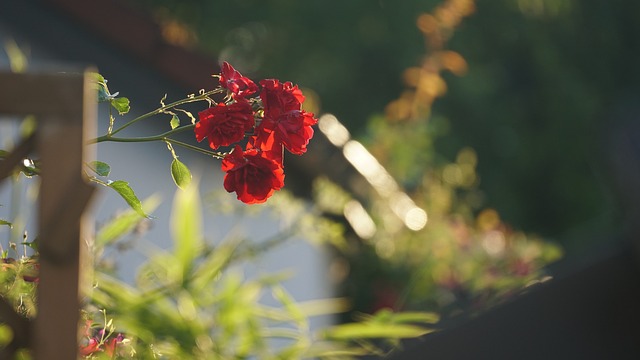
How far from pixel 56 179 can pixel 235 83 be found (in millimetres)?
515

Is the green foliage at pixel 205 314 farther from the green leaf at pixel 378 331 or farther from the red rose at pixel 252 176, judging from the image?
the red rose at pixel 252 176

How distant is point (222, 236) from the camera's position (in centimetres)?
512

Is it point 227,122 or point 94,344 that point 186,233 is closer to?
point 94,344

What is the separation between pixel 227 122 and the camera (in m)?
1.63

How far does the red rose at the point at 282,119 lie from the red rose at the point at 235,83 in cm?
4

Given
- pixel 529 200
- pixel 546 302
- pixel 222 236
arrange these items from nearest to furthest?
pixel 546 302, pixel 222 236, pixel 529 200

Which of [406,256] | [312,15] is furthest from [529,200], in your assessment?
[406,256]

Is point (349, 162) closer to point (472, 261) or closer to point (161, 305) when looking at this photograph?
point (472, 261)

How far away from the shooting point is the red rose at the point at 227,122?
163cm

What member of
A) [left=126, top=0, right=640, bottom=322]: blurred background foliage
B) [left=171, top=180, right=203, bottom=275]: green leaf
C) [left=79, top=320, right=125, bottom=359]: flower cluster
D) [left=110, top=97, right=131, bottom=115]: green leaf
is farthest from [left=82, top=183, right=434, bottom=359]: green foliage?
[left=126, top=0, right=640, bottom=322]: blurred background foliage

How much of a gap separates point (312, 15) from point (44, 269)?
608 inches

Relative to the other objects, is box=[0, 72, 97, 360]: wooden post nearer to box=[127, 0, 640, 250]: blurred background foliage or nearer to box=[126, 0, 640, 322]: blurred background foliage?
box=[126, 0, 640, 322]: blurred background foliage

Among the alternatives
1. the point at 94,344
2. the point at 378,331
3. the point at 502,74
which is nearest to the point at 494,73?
the point at 502,74

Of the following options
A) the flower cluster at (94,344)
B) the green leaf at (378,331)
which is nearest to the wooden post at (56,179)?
the flower cluster at (94,344)
